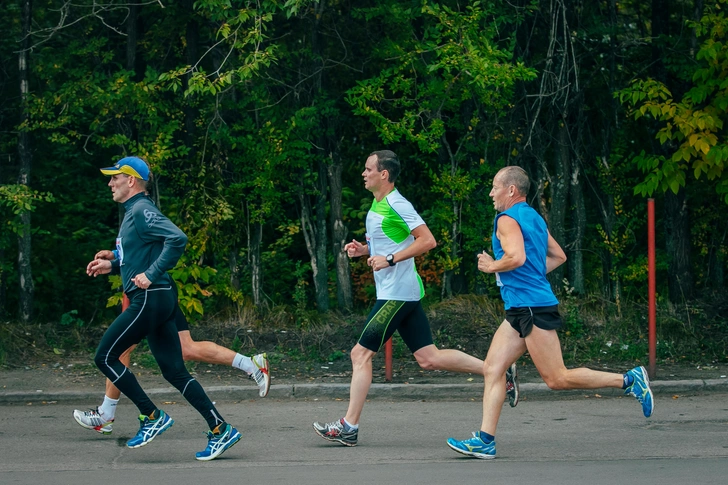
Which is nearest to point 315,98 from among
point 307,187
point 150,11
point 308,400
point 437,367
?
point 307,187

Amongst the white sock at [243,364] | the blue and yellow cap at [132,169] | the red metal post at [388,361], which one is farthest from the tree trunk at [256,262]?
the blue and yellow cap at [132,169]

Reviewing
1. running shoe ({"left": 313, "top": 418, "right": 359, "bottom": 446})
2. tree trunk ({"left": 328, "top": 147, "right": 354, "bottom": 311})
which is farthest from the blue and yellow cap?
tree trunk ({"left": 328, "top": 147, "right": 354, "bottom": 311})

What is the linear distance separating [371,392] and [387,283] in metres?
2.32

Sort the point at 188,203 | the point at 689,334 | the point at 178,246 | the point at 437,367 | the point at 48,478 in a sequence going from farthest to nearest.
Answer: the point at 188,203 → the point at 689,334 → the point at 437,367 → the point at 178,246 → the point at 48,478

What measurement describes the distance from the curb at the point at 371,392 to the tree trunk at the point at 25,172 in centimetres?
362

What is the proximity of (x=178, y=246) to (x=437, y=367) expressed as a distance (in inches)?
80.8

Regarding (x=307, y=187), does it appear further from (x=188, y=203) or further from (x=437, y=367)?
(x=437, y=367)

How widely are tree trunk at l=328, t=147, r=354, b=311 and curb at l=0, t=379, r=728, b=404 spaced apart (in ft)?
12.7

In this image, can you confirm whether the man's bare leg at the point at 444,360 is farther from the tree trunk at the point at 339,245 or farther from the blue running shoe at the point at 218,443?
the tree trunk at the point at 339,245

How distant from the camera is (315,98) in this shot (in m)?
12.3

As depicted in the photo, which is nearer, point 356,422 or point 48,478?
point 48,478

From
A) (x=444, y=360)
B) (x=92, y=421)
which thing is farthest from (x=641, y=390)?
(x=92, y=421)

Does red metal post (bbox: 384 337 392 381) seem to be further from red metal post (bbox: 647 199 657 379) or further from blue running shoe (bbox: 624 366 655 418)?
blue running shoe (bbox: 624 366 655 418)

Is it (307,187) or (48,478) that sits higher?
(307,187)
